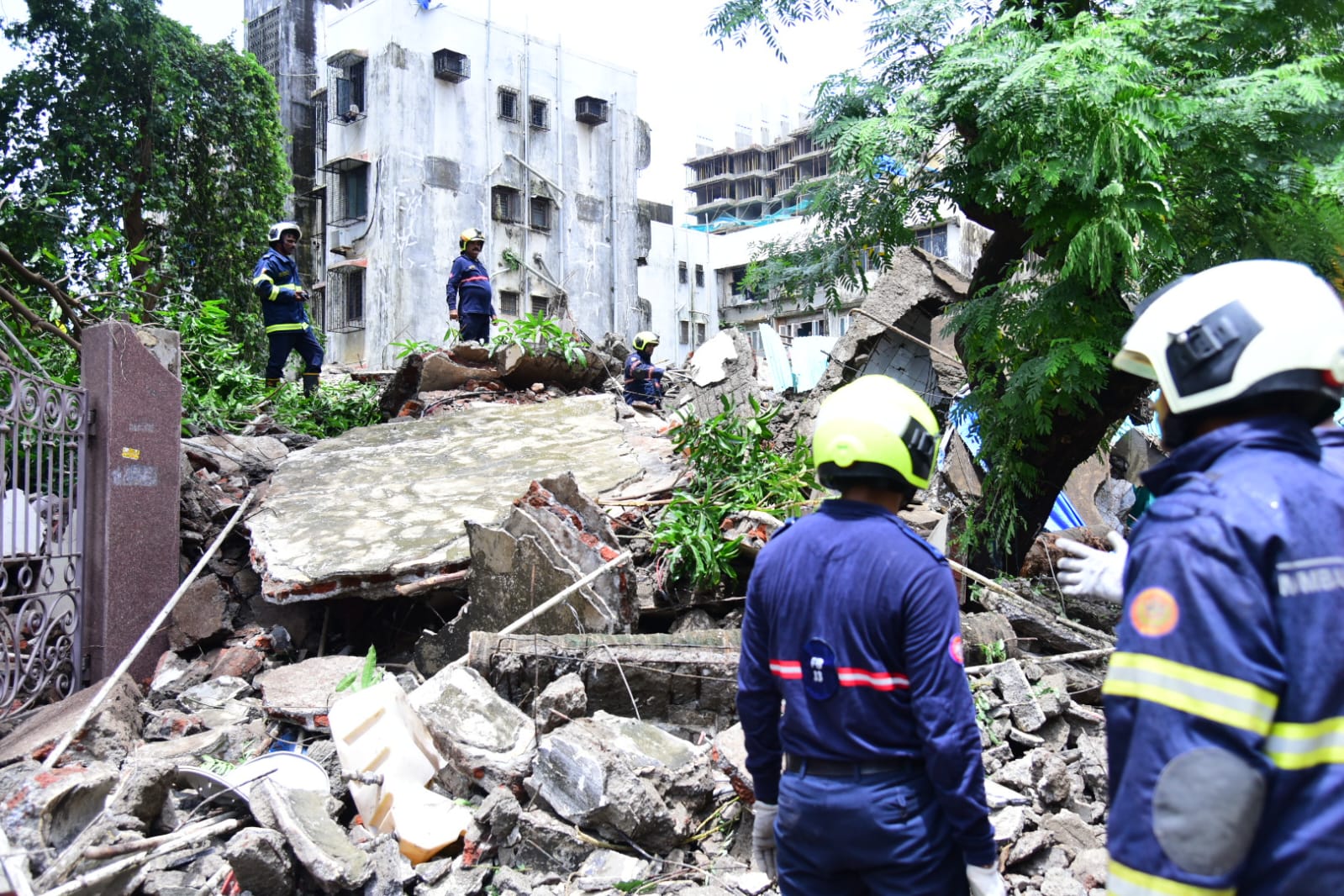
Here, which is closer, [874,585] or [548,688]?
[874,585]

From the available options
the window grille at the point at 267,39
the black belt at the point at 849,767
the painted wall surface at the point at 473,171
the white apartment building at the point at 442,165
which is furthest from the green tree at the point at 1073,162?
the window grille at the point at 267,39

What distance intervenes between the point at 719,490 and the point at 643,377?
4.82 meters

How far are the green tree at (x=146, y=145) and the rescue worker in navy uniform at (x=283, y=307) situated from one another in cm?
306

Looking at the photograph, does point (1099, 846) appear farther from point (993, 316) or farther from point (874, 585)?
point (993, 316)

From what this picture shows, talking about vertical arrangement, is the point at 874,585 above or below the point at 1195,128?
below

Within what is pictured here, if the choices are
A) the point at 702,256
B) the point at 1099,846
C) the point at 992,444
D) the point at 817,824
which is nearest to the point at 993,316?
the point at 992,444

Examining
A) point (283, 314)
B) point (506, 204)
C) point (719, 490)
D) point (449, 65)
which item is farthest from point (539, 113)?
point (719, 490)

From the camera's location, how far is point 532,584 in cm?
508

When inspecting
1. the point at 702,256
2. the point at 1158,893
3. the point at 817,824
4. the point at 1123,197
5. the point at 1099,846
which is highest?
the point at 702,256

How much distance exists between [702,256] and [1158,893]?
3408cm

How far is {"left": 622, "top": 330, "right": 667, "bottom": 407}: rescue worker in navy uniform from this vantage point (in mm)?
10602

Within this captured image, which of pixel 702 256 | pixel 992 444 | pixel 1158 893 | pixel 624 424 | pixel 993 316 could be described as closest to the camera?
pixel 1158 893

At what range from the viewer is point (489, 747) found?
13.2 ft

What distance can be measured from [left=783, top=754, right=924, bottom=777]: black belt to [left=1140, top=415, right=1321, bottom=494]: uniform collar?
926mm
